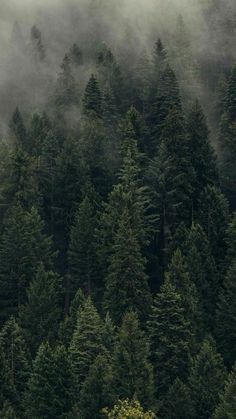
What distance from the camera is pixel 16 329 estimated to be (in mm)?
65188

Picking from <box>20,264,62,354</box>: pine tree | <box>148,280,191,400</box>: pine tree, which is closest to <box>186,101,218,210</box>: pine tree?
<box>148,280,191,400</box>: pine tree

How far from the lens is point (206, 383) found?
5741 centimetres

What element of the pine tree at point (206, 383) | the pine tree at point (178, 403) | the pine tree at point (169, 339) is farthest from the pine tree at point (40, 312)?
the pine tree at point (206, 383)

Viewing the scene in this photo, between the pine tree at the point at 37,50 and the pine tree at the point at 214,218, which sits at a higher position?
the pine tree at the point at 37,50

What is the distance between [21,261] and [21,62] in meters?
81.9

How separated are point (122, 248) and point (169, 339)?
12235mm

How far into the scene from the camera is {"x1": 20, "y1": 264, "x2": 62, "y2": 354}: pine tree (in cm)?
6862

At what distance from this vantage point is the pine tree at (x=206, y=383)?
187ft

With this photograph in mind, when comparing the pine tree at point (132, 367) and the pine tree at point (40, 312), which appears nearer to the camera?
the pine tree at point (132, 367)

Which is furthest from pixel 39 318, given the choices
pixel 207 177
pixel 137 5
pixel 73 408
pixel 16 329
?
pixel 137 5

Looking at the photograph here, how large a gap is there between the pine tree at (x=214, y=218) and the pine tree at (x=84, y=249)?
1208cm

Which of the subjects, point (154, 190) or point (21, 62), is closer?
point (154, 190)

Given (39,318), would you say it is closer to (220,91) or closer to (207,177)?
(207,177)

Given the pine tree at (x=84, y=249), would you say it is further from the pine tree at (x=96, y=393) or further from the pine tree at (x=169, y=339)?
the pine tree at (x=96, y=393)
